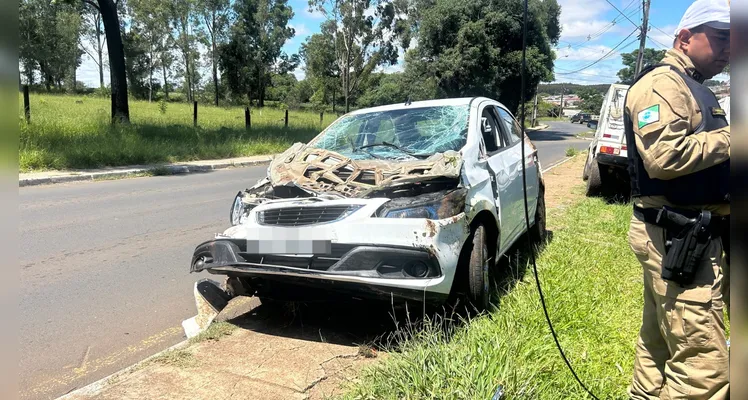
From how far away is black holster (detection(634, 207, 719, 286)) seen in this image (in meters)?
2.01

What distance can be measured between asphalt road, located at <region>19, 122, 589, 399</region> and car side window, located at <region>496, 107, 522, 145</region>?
331 cm

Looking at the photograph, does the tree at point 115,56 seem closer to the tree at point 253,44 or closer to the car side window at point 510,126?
the car side window at point 510,126

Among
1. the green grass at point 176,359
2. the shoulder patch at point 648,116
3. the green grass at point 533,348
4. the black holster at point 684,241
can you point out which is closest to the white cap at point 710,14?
the shoulder patch at point 648,116

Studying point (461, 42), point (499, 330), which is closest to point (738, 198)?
point (499, 330)

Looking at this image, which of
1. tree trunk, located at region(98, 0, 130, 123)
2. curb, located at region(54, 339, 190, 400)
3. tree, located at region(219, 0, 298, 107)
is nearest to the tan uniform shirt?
curb, located at region(54, 339, 190, 400)

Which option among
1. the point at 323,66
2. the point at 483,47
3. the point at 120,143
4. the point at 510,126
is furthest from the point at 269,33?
the point at 510,126

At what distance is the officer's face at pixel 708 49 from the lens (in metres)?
2.03

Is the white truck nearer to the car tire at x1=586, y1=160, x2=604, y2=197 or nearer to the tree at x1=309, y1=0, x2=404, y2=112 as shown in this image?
the car tire at x1=586, y1=160, x2=604, y2=197

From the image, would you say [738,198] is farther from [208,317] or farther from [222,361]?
[208,317]

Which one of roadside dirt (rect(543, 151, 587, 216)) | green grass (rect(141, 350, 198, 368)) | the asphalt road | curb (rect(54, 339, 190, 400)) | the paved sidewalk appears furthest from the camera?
the paved sidewalk

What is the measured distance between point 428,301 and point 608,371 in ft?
3.57

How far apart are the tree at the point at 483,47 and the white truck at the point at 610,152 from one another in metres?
20.4

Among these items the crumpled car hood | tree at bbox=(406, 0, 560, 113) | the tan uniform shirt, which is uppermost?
tree at bbox=(406, 0, 560, 113)

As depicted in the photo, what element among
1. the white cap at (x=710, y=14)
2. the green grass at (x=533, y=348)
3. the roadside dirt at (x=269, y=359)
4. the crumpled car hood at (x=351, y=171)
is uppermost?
the white cap at (x=710, y=14)
